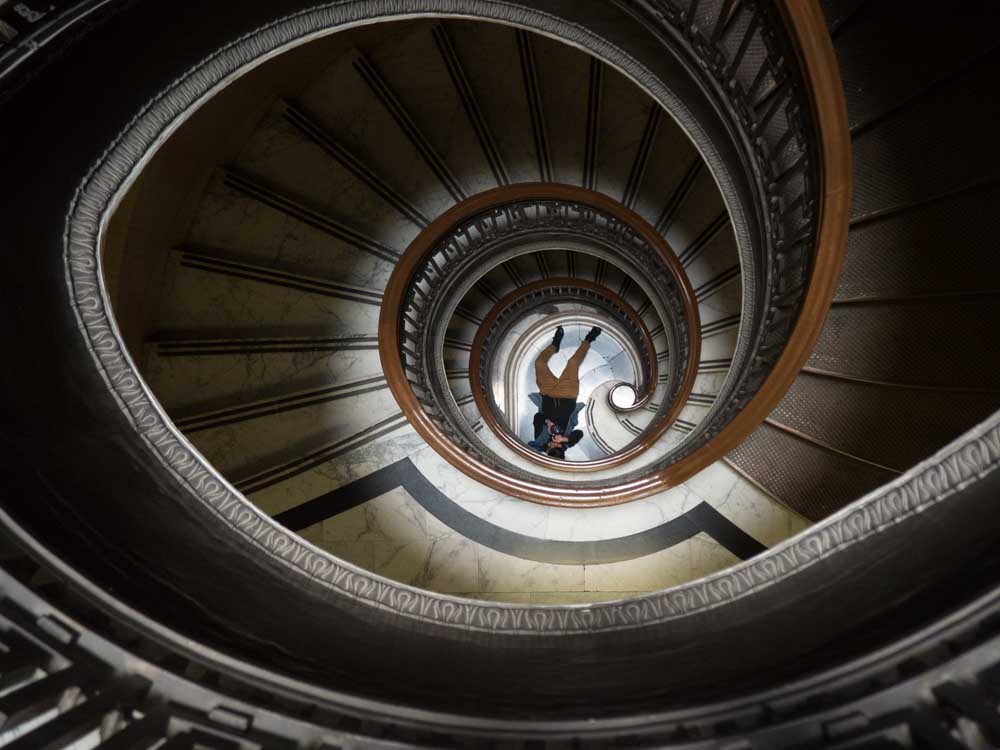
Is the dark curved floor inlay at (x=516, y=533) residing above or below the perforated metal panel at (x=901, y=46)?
below

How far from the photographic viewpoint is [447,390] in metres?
6.15

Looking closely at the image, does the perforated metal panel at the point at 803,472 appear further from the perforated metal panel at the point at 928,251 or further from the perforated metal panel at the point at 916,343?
the perforated metal panel at the point at 928,251

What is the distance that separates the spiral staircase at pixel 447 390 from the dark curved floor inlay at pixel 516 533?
0.02 m

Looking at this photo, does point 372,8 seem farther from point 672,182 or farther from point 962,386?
point 962,386

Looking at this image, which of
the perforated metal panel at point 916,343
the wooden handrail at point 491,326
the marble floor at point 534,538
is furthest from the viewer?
the wooden handrail at point 491,326

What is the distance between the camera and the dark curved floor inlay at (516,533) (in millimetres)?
3703

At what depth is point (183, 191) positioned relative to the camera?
4102mm

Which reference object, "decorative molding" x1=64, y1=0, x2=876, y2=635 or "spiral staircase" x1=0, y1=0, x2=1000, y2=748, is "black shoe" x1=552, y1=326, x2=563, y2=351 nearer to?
"spiral staircase" x1=0, y1=0, x2=1000, y2=748

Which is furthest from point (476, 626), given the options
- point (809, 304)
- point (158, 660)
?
point (809, 304)

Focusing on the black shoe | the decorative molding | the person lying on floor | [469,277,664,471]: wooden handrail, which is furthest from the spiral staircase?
the black shoe

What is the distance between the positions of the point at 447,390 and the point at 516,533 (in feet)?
8.21

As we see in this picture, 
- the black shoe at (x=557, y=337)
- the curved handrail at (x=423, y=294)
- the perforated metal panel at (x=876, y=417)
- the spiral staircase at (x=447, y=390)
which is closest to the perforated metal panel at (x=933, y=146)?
the spiral staircase at (x=447, y=390)

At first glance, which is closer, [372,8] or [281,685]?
[281,685]

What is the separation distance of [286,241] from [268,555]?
2860mm
